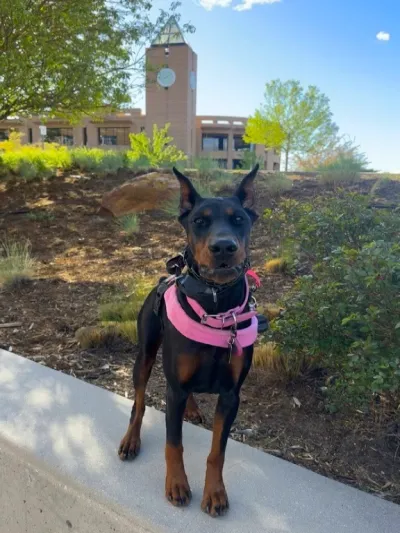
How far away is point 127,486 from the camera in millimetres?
2123

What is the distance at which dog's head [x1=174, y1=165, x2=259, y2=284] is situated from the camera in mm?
1924

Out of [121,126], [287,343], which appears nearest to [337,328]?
[287,343]

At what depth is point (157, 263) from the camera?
21.2 feet

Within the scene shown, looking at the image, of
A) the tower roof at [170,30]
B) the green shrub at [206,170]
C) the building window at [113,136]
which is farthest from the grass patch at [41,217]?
the building window at [113,136]

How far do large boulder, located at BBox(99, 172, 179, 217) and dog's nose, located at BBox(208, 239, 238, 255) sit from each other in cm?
725

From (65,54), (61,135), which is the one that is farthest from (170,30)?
(61,135)

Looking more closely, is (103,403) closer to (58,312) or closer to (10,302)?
(58,312)

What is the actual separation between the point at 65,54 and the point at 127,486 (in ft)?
26.9

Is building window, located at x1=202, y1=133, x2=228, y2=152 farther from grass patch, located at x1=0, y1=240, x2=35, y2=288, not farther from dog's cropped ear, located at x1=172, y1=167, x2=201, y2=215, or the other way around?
dog's cropped ear, located at x1=172, y1=167, x2=201, y2=215

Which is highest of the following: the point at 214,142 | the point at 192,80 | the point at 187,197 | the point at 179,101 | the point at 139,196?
the point at 192,80

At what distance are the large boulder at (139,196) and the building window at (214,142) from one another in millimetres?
53284

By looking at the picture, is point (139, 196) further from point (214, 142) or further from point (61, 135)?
point (214, 142)

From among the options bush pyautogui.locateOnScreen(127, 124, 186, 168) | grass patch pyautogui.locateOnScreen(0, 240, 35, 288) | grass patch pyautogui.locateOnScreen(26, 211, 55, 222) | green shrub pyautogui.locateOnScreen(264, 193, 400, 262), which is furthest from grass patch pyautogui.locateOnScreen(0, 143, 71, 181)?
green shrub pyautogui.locateOnScreen(264, 193, 400, 262)

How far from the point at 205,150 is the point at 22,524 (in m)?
60.4
